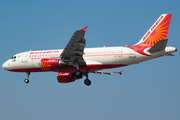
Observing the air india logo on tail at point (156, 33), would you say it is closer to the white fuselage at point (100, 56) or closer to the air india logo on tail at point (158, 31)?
the air india logo on tail at point (158, 31)

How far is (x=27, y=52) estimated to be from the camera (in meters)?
40.6

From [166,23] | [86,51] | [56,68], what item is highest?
[166,23]

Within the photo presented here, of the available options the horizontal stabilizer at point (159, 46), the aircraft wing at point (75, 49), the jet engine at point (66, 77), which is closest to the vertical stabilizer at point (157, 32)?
the horizontal stabilizer at point (159, 46)

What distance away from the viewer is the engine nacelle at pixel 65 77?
138ft

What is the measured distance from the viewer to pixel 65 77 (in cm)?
4216

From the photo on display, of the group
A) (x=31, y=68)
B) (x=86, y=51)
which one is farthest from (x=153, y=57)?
(x=31, y=68)

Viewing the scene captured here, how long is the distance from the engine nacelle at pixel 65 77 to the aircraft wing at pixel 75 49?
487cm

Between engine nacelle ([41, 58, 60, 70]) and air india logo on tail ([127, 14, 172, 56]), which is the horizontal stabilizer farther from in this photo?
engine nacelle ([41, 58, 60, 70])

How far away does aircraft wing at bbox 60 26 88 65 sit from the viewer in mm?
32969

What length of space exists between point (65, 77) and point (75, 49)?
7.61 meters

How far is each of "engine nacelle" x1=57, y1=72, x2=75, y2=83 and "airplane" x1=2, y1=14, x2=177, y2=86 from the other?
3054mm

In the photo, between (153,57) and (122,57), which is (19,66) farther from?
(153,57)

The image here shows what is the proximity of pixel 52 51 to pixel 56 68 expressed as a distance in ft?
11.7

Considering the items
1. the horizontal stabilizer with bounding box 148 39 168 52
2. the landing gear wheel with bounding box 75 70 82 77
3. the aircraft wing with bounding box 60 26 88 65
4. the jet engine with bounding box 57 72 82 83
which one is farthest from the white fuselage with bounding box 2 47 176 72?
Result: the jet engine with bounding box 57 72 82 83
